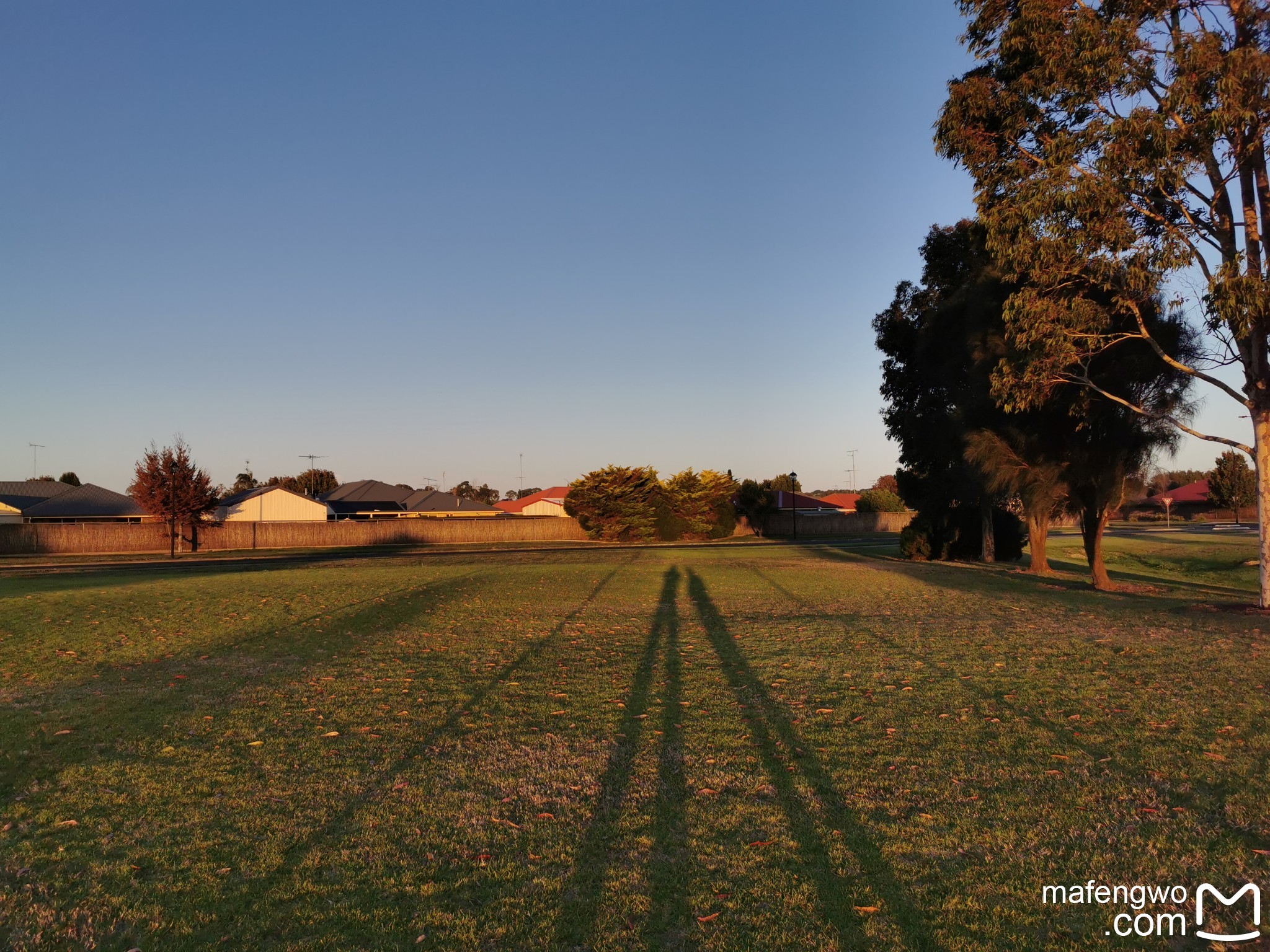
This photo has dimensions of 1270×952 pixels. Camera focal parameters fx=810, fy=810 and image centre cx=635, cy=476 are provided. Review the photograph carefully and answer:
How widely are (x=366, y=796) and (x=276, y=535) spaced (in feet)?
163

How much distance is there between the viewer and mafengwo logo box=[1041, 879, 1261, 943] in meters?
3.50

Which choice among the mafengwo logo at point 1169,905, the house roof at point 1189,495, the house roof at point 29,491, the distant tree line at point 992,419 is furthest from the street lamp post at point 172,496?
the house roof at point 1189,495

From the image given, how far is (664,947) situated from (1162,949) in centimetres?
207

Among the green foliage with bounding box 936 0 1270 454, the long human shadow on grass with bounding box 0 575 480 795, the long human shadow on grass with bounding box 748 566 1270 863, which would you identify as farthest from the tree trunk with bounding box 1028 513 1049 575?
the long human shadow on grass with bounding box 0 575 480 795

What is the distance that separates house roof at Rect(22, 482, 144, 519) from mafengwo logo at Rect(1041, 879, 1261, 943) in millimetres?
64178

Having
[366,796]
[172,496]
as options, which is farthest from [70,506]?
[366,796]

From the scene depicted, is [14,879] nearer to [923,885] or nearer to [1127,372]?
[923,885]

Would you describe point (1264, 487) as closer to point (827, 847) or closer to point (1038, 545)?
point (1038, 545)

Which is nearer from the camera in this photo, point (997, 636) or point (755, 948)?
point (755, 948)

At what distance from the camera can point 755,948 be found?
132 inches

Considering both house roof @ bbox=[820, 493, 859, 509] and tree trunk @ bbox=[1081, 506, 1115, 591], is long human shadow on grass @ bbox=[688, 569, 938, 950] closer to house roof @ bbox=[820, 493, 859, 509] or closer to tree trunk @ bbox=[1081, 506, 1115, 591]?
tree trunk @ bbox=[1081, 506, 1115, 591]

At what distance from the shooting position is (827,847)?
437 centimetres

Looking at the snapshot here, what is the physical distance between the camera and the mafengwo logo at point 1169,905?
3504 mm

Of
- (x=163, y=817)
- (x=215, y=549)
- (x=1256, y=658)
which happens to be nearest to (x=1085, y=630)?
(x=1256, y=658)
